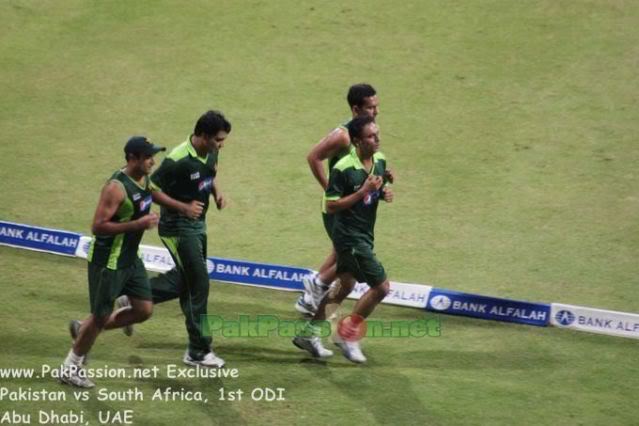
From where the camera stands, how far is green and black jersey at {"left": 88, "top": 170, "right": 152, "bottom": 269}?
9586mm

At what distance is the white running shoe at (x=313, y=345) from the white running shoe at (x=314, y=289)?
0.69 meters

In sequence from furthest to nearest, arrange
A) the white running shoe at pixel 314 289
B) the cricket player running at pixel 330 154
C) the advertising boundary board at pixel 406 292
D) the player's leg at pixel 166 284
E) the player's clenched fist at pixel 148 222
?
the white running shoe at pixel 314 289, the advertising boundary board at pixel 406 292, the cricket player running at pixel 330 154, the player's leg at pixel 166 284, the player's clenched fist at pixel 148 222

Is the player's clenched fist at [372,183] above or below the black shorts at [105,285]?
above

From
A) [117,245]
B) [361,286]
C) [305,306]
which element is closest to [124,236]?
[117,245]

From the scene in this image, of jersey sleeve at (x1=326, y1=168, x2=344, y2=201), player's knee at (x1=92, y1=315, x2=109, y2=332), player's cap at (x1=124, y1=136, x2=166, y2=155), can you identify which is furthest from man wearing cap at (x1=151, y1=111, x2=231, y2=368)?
jersey sleeve at (x1=326, y1=168, x2=344, y2=201)

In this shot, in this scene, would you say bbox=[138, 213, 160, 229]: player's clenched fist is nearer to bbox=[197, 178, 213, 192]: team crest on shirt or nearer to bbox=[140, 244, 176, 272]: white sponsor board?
bbox=[197, 178, 213, 192]: team crest on shirt

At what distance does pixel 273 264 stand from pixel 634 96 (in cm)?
664

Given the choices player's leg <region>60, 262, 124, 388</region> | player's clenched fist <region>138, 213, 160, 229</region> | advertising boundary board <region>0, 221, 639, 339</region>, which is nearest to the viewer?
player's clenched fist <region>138, 213, 160, 229</region>

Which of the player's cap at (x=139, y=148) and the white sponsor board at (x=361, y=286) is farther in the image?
the white sponsor board at (x=361, y=286)

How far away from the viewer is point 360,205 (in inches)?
406

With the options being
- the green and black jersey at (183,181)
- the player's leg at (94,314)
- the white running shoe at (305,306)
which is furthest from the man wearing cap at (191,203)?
the white running shoe at (305,306)

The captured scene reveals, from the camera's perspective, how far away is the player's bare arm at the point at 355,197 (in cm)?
1003

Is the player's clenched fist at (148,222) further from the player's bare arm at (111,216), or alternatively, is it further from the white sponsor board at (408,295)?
the white sponsor board at (408,295)

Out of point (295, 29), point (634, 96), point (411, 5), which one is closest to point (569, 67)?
point (634, 96)
